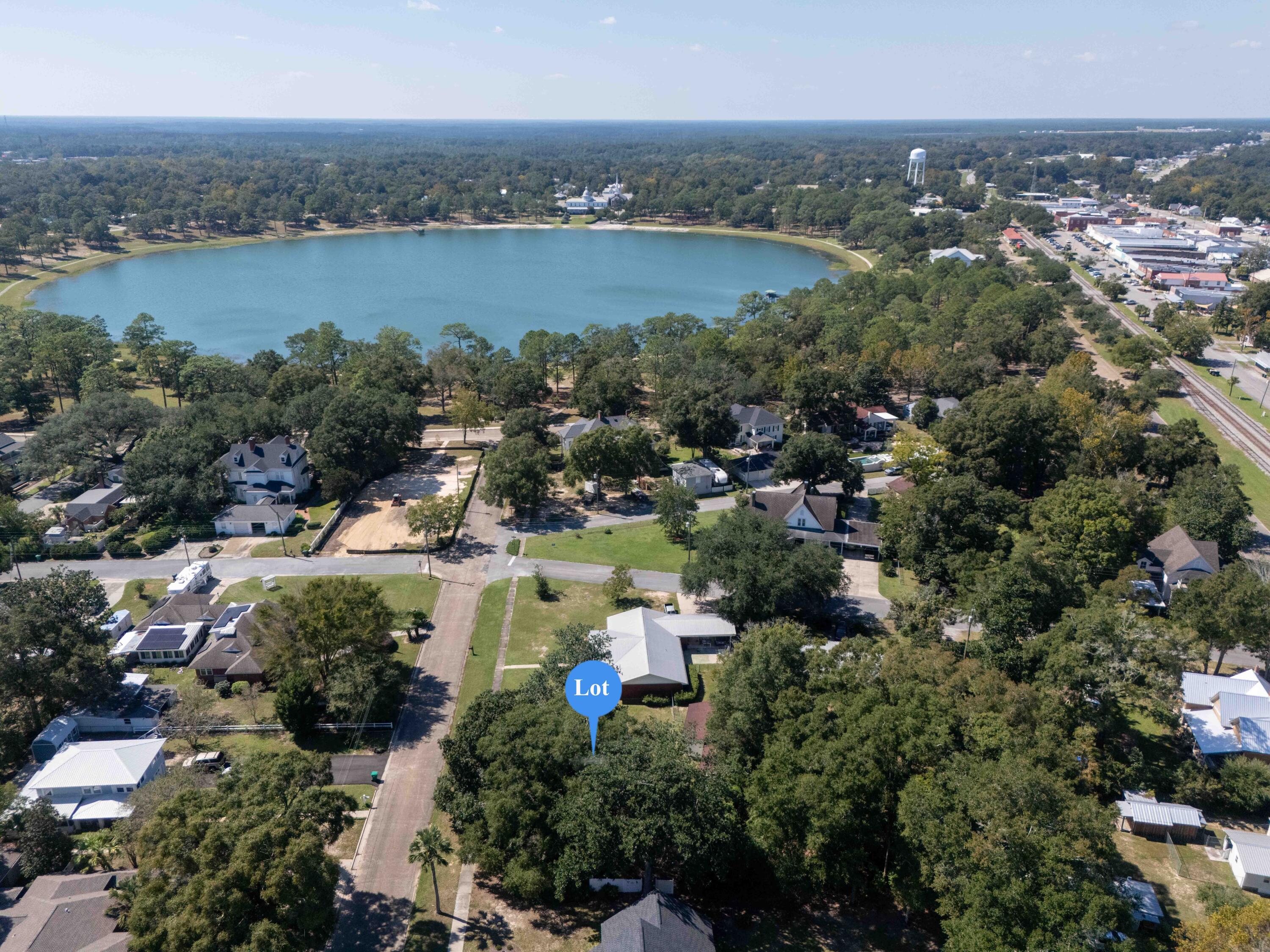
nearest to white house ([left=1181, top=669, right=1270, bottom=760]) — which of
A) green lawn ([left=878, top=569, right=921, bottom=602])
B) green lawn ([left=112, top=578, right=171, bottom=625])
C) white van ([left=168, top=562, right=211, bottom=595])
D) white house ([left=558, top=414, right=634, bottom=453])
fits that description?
green lawn ([left=878, top=569, right=921, bottom=602])

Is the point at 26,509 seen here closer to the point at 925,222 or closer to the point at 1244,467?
the point at 1244,467

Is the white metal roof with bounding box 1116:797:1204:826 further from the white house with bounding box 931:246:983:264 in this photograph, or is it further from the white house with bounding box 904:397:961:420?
the white house with bounding box 931:246:983:264

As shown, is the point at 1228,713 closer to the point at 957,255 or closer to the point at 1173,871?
the point at 1173,871

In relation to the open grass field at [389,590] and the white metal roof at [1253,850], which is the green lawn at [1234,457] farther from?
the open grass field at [389,590]

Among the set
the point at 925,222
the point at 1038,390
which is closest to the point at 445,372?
the point at 1038,390

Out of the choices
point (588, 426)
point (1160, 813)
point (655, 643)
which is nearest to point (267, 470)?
point (588, 426)

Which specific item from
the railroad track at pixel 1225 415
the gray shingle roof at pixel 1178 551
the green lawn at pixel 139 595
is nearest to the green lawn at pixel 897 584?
the gray shingle roof at pixel 1178 551

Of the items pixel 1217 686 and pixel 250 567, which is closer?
pixel 1217 686
